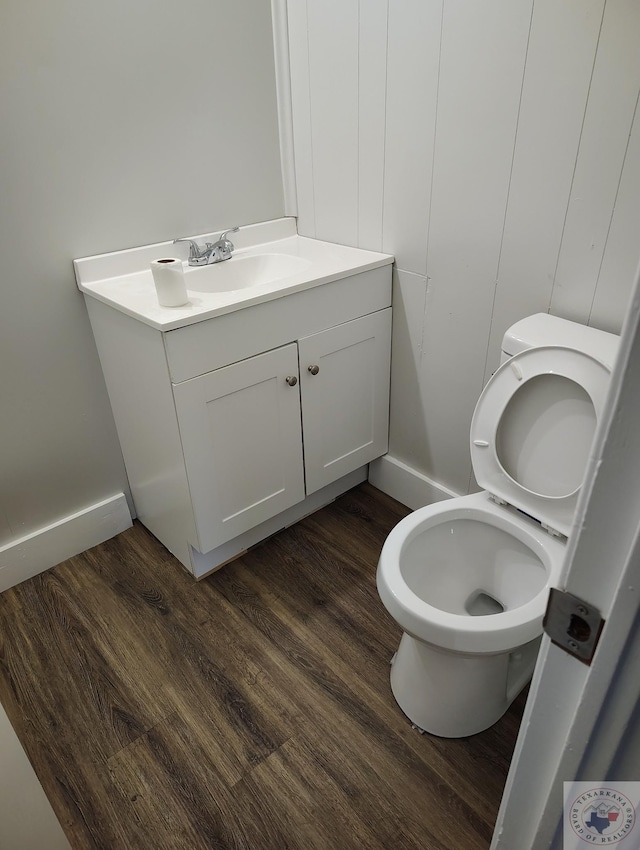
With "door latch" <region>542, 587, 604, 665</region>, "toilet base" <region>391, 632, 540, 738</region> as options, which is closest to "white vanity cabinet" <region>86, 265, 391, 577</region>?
"toilet base" <region>391, 632, 540, 738</region>

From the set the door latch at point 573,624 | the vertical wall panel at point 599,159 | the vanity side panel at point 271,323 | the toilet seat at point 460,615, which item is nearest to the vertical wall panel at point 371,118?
the vanity side panel at point 271,323

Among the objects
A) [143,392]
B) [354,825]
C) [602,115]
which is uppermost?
[602,115]

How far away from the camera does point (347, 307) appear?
1.79m

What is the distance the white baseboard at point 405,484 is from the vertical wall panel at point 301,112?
88cm

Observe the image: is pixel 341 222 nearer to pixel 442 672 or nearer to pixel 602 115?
pixel 602 115

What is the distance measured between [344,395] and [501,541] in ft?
2.31

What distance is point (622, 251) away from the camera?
130cm

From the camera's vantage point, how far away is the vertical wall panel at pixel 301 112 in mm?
1764

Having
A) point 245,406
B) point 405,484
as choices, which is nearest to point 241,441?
point 245,406

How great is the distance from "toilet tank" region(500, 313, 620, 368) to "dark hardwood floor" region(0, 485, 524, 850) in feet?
2.90

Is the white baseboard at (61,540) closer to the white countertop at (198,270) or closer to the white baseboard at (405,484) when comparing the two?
the white countertop at (198,270)

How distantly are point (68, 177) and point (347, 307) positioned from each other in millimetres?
855

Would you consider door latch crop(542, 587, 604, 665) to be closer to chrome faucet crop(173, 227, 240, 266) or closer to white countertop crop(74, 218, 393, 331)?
white countertop crop(74, 218, 393, 331)

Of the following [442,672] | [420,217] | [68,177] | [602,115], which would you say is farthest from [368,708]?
[68,177]
